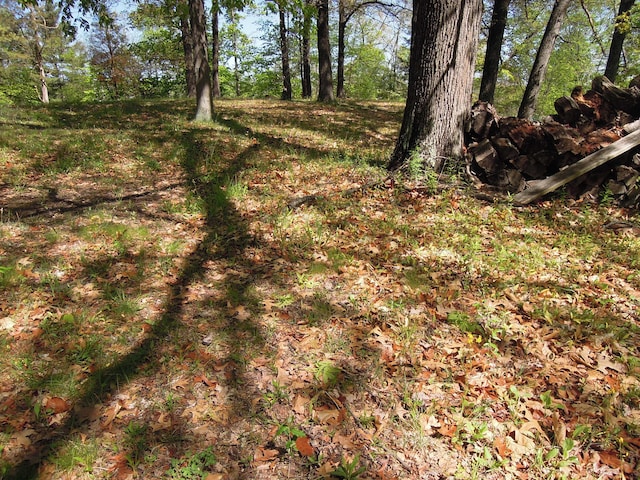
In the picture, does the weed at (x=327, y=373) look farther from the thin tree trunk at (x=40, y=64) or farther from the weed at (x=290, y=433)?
the thin tree trunk at (x=40, y=64)

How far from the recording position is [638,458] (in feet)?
7.88

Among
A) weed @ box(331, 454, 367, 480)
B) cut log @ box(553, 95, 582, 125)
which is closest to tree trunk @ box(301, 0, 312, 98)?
cut log @ box(553, 95, 582, 125)

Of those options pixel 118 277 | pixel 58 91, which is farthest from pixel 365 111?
pixel 58 91

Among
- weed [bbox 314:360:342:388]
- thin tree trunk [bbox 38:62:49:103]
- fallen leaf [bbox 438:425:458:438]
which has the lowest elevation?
fallen leaf [bbox 438:425:458:438]

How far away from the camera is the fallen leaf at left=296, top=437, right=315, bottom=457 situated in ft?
8.07

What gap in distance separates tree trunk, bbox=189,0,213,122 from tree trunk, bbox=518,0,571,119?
9.02 meters

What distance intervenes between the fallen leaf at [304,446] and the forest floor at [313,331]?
2cm

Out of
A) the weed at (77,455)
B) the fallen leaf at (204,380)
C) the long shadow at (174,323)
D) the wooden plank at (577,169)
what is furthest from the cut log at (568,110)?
the weed at (77,455)

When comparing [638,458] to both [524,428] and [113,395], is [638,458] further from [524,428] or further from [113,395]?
[113,395]

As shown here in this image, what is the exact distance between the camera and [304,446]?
2.50 m

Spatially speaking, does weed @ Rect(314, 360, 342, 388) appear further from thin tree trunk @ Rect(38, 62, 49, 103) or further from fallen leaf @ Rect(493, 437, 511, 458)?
thin tree trunk @ Rect(38, 62, 49, 103)

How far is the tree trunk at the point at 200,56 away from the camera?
938 cm

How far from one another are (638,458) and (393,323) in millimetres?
1881

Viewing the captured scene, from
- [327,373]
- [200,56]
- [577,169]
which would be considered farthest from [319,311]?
[200,56]
